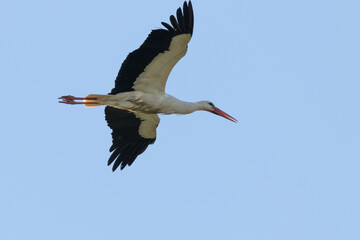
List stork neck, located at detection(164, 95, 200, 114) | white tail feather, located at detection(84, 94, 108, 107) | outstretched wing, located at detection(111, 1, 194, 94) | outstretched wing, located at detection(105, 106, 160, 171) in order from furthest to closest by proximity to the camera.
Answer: outstretched wing, located at detection(105, 106, 160, 171) < stork neck, located at detection(164, 95, 200, 114) < white tail feather, located at detection(84, 94, 108, 107) < outstretched wing, located at detection(111, 1, 194, 94)

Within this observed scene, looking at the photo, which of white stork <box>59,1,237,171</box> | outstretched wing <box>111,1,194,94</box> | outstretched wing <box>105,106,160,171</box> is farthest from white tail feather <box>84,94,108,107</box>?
outstretched wing <box>105,106,160,171</box>

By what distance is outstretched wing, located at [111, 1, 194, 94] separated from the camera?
14008 mm

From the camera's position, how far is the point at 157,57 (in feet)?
47.7

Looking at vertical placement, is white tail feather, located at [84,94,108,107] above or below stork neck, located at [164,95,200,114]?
below

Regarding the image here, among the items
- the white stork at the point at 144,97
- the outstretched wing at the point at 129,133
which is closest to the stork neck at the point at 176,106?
the white stork at the point at 144,97

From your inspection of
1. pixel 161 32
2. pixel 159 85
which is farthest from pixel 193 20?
pixel 159 85

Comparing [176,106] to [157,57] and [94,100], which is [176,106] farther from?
[94,100]

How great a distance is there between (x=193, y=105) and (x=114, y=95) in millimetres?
1778

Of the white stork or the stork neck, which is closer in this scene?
the white stork

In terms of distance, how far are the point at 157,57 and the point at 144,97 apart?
1020 millimetres

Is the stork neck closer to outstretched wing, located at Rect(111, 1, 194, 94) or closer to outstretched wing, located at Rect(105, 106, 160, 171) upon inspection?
outstretched wing, located at Rect(111, 1, 194, 94)

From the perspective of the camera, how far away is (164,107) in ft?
50.2

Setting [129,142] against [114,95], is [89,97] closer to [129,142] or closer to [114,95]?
[114,95]

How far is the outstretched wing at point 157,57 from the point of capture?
46.0ft
